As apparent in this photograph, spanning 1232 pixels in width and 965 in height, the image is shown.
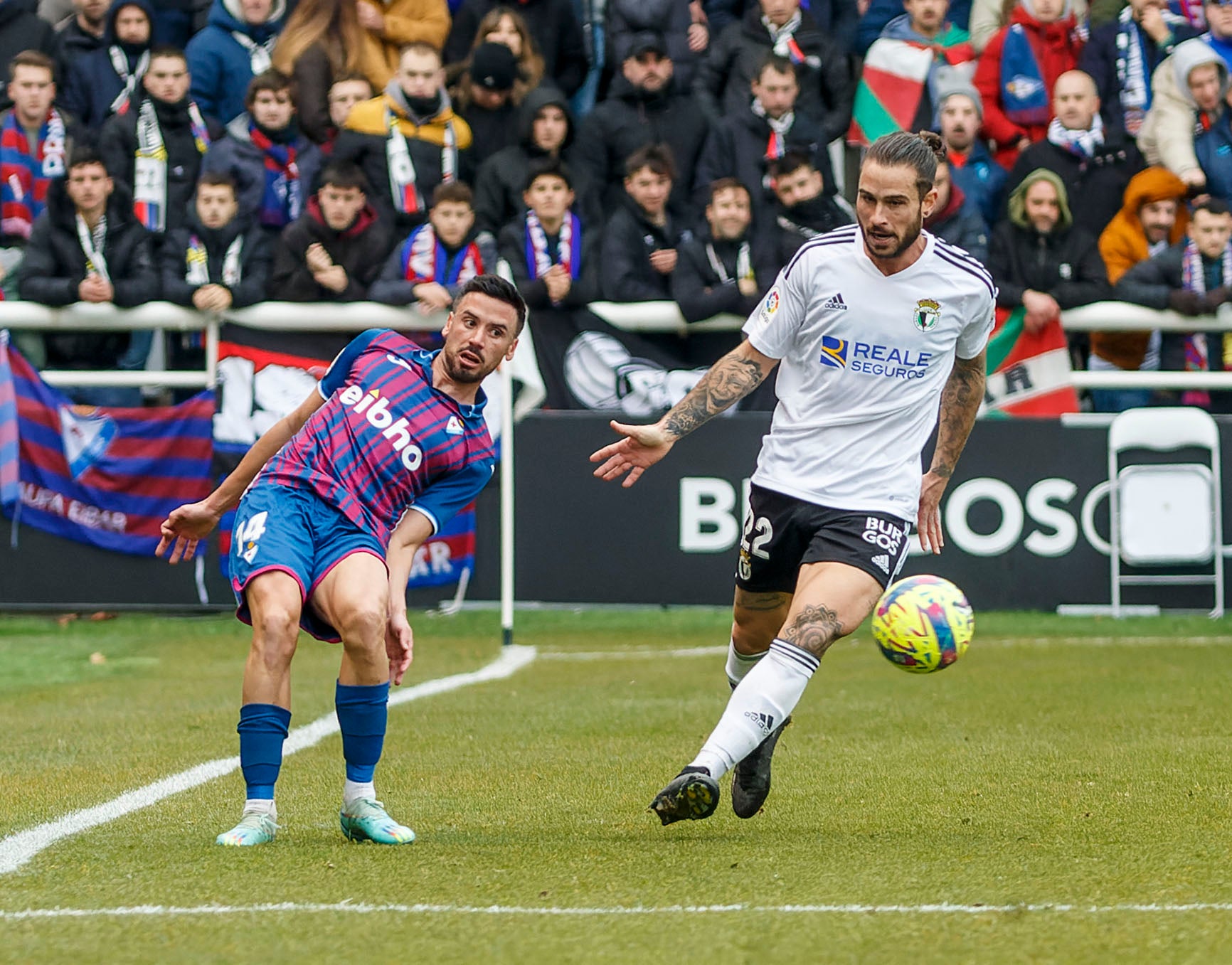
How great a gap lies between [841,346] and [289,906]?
2.75 metres

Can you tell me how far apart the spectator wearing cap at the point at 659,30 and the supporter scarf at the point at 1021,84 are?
2.49 m

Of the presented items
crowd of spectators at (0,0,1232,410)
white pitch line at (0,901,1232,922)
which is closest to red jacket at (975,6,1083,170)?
crowd of spectators at (0,0,1232,410)

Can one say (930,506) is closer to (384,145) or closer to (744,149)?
(744,149)

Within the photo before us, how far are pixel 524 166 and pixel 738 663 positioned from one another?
303 inches

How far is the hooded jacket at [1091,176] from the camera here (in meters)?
14.0

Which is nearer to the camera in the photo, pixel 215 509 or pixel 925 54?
pixel 215 509

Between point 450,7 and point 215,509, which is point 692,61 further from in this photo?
point 215,509

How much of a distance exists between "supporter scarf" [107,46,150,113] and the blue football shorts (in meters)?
9.67

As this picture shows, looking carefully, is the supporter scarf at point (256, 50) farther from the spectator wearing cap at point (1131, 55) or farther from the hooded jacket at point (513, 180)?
the spectator wearing cap at point (1131, 55)

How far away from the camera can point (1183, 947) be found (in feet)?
13.2

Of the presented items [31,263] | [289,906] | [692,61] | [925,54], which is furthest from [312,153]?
[289,906]

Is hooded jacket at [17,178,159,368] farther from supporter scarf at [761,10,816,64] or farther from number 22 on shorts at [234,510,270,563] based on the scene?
number 22 on shorts at [234,510,270,563]

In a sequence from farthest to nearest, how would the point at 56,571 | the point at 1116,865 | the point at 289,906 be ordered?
the point at 56,571
the point at 1116,865
the point at 289,906

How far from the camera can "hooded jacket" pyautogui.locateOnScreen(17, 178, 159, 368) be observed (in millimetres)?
13461
